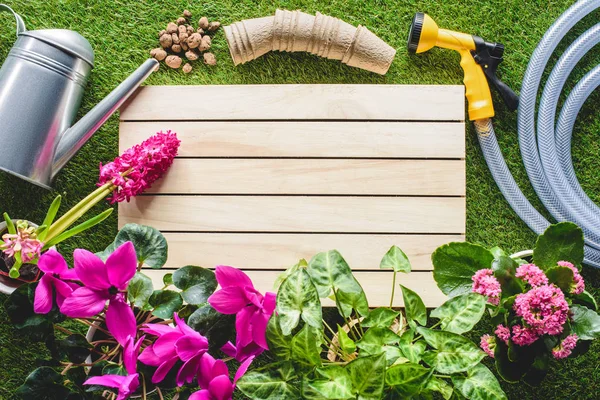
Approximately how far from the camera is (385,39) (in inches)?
56.3

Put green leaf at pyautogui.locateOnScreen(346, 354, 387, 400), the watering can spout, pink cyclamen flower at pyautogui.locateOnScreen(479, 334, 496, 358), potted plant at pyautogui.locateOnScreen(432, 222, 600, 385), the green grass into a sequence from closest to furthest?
1. green leaf at pyautogui.locateOnScreen(346, 354, 387, 400)
2. potted plant at pyautogui.locateOnScreen(432, 222, 600, 385)
3. pink cyclamen flower at pyautogui.locateOnScreen(479, 334, 496, 358)
4. the watering can spout
5. the green grass

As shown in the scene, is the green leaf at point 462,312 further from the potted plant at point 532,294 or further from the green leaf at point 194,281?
the green leaf at point 194,281

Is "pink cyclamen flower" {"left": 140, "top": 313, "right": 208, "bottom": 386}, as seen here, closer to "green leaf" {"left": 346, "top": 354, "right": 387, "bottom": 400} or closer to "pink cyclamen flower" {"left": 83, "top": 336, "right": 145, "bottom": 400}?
"pink cyclamen flower" {"left": 83, "top": 336, "right": 145, "bottom": 400}

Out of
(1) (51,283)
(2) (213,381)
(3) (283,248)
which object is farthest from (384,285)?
(1) (51,283)

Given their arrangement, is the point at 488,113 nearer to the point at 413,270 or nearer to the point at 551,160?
the point at 551,160

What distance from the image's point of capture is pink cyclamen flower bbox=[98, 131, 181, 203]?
3.93ft

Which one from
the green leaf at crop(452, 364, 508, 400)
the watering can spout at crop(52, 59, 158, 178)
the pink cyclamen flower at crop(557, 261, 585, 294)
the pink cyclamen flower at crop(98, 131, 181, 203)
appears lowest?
the green leaf at crop(452, 364, 508, 400)

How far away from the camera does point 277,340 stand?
2.71ft

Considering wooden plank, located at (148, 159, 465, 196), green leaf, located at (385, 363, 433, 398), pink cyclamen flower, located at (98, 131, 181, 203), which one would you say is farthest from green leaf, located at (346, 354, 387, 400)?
pink cyclamen flower, located at (98, 131, 181, 203)

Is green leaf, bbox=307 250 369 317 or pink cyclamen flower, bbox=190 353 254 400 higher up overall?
green leaf, bbox=307 250 369 317

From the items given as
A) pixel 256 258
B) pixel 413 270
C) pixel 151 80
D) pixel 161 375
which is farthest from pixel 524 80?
pixel 161 375

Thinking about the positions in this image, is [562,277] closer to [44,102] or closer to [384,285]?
[384,285]

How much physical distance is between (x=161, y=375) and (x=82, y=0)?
3.61 ft

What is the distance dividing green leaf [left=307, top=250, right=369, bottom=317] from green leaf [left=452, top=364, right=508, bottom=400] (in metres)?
0.19
